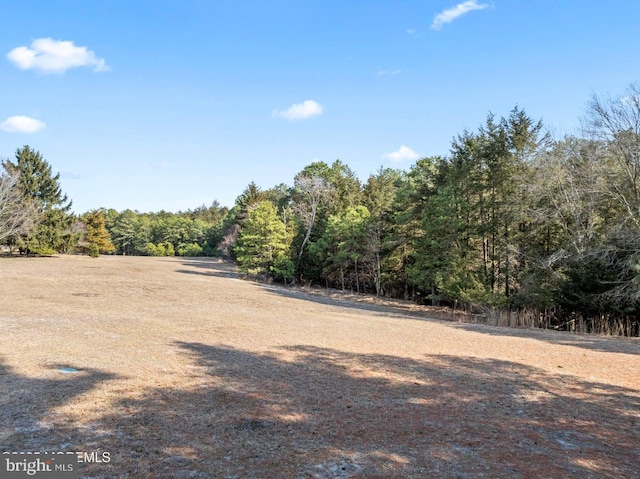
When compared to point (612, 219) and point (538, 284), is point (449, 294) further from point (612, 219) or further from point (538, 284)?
point (612, 219)

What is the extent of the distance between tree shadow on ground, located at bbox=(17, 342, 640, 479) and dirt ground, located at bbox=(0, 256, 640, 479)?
0.06 feet

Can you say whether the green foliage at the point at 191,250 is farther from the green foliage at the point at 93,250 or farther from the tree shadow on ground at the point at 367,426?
the tree shadow on ground at the point at 367,426

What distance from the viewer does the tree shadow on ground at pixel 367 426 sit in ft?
10.2

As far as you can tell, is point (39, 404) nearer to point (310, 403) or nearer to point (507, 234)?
point (310, 403)

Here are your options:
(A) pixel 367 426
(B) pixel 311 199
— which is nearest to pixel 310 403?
(A) pixel 367 426

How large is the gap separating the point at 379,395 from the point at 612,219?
14651 millimetres

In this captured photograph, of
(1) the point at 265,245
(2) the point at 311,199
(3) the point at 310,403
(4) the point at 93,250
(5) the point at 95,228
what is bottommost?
(3) the point at 310,403

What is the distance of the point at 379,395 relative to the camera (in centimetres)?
500

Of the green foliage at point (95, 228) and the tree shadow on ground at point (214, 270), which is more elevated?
the green foliage at point (95, 228)

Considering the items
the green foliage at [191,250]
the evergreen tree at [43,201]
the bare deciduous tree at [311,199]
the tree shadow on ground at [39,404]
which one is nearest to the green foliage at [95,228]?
the evergreen tree at [43,201]

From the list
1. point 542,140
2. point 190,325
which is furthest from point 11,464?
point 542,140

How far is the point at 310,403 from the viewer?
181 inches

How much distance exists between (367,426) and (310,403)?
2.84 feet

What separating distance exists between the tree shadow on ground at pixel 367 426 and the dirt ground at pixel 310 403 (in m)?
0.02
